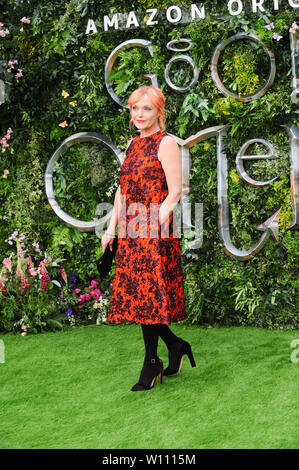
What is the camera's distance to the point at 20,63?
6.08m

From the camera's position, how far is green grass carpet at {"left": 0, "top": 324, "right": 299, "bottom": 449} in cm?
304

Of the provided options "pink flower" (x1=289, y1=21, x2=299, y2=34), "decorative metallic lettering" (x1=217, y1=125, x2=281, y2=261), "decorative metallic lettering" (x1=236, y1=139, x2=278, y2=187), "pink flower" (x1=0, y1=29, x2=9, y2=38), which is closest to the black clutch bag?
"decorative metallic lettering" (x1=217, y1=125, x2=281, y2=261)

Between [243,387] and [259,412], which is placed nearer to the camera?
[259,412]

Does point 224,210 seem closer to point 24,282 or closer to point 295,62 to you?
point 295,62

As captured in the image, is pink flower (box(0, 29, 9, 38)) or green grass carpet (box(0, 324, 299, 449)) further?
pink flower (box(0, 29, 9, 38))

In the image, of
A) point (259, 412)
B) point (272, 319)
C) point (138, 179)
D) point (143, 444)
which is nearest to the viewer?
point (143, 444)

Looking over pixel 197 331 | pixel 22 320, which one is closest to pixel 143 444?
pixel 197 331

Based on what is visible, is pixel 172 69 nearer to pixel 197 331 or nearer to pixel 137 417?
pixel 197 331

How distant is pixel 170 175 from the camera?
3.55 m

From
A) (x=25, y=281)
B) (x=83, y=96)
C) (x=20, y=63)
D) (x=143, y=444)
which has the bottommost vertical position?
(x=143, y=444)

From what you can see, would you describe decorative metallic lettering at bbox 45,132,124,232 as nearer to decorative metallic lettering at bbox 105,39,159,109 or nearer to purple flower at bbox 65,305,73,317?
decorative metallic lettering at bbox 105,39,159,109

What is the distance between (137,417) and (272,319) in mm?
2376

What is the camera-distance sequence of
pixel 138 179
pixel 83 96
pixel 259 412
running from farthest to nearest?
pixel 83 96 → pixel 138 179 → pixel 259 412

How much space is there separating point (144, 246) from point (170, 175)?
18.1 inches
